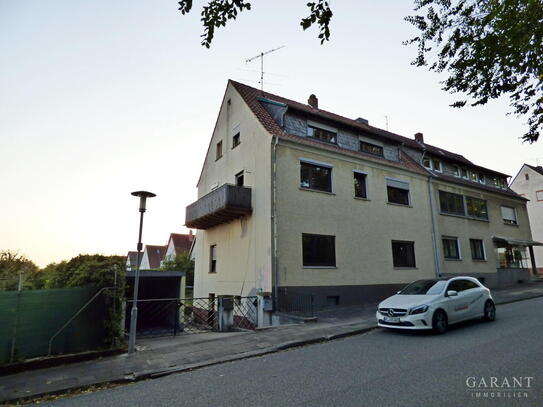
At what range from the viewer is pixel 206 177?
69.7ft

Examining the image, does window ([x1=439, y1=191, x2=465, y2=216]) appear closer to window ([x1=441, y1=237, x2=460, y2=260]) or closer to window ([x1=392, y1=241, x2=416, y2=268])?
window ([x1=441, y1=237, x2=460, y2=260])

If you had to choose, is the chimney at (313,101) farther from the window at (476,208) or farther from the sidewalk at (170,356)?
the sidewalk at (170,356)

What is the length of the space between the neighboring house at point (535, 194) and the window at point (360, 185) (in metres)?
27.1

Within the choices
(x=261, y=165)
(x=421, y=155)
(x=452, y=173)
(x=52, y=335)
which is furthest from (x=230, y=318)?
(x=452, y=173)

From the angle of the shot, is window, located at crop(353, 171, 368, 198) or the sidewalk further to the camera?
window, located at crop(353, 171, 368, 198)

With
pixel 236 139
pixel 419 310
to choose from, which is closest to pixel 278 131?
pixel 236 139

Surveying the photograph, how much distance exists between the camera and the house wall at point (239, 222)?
46.5 feet

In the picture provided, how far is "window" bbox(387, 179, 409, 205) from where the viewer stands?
59.0 feet

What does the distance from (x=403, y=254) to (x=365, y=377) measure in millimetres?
13342

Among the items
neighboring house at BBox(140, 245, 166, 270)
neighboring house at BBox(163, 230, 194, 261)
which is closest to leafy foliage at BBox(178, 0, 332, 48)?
neighboring house at BBox(163, 230, 194, 261)

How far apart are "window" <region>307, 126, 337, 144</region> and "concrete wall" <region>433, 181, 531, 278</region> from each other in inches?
320

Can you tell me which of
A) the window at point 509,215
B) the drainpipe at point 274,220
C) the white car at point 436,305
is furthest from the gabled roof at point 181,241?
the white car at point 436,305

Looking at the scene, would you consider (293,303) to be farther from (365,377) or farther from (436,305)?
(365,377)

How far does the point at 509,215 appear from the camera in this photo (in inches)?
1009
